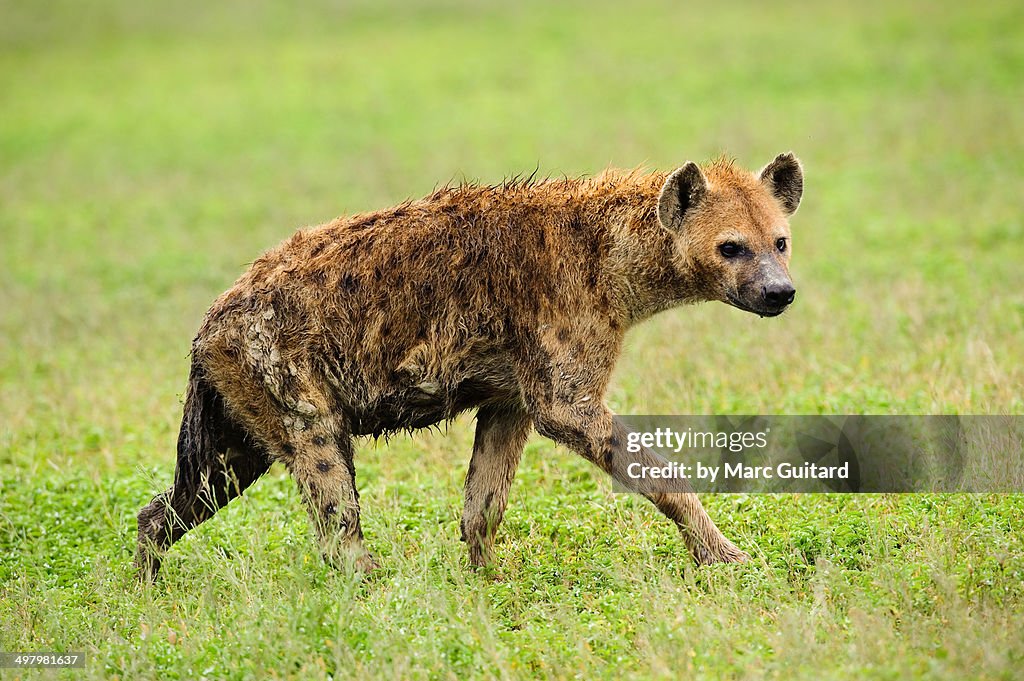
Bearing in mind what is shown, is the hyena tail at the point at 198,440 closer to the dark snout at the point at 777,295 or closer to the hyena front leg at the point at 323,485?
the hyena front leg at the point at 323,485

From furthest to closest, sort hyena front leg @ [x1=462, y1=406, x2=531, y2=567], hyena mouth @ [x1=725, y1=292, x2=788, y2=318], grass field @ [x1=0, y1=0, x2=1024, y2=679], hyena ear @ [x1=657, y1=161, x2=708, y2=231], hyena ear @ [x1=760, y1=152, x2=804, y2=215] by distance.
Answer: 1. hyena front leg @ [x1=462, y1=406, x2=531, y2=567]
2. hyena ear @ [x1=760, y1=152, x2=804, y2=215]
3. hyena ear @ [x1=657, y1=161, x2=708, y2=231]
4. hyena mouth @ [x1=725, y1=292, x2=788, y2=318]
5. grass field @ [x1=0, y1=0, x2=1024, y2=679]

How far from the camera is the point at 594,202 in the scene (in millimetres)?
6605

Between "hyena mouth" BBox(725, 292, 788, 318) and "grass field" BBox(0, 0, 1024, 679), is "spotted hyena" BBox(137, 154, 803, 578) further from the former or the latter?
"grass field" BBox(0, 0, 1024, 679)

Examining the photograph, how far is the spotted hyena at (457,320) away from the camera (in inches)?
245

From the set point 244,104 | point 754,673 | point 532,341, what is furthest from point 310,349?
point 244,104

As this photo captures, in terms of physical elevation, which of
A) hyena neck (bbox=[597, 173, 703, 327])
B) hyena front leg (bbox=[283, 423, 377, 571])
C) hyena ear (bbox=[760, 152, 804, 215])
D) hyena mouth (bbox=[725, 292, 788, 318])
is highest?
hyena ear (bbox=[760, 152, 804, 215])

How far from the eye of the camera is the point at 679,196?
6340 millimetres

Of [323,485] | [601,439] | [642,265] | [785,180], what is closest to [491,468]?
[601,439]

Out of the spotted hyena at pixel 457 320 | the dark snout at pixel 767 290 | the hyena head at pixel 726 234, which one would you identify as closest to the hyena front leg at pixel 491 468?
the spotted hyena at pixel 457 320

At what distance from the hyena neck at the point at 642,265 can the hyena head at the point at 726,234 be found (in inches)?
2.4

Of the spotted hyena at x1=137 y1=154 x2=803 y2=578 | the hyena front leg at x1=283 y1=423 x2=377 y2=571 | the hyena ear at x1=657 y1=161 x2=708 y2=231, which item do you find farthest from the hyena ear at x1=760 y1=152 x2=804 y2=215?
the hyena front leg at x1=283 y1=423 x2=377 y2=571

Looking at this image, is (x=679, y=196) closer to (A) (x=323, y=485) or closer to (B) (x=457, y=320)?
(B) (x=457, y=320)

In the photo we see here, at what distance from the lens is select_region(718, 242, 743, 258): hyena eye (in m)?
6.28

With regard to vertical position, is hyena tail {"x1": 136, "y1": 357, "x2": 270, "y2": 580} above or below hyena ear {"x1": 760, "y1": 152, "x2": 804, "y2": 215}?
below
